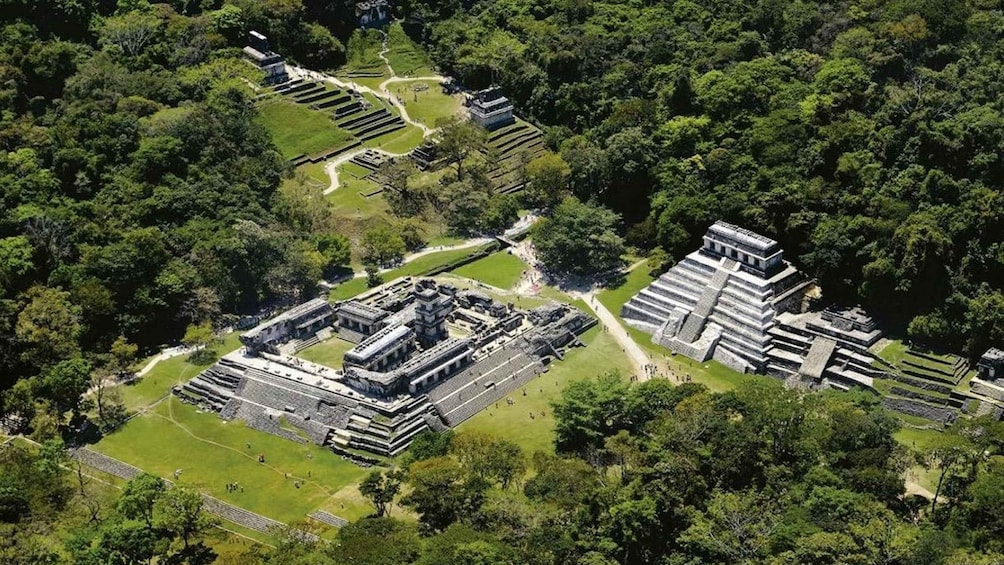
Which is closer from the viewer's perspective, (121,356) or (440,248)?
(121,356)

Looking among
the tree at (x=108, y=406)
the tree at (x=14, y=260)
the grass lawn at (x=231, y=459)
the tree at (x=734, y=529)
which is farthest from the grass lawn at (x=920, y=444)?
the tree at (x=14, y=260)

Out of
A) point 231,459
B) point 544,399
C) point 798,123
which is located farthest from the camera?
point 798,123

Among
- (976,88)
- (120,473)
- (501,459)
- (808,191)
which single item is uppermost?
(976,88)

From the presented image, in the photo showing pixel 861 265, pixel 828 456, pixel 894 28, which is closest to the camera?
pixel 828 456

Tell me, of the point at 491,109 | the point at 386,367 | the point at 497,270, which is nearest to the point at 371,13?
the point at 491,109

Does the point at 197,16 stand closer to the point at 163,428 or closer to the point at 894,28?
the point at 163,428

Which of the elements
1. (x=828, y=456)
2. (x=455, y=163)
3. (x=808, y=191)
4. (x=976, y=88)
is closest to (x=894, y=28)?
(x=976, y=88)

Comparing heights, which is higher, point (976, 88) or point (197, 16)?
point (976, 88)

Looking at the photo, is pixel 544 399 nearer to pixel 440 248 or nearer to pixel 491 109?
pixel 440 248
